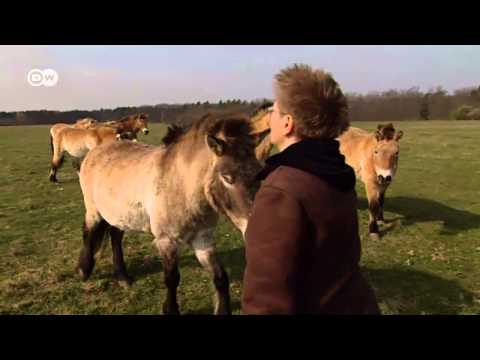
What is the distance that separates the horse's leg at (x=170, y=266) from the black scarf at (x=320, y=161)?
290 cm

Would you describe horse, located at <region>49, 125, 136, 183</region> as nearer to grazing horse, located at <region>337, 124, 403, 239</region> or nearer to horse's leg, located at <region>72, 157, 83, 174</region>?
horse's leg, located at <region>72, 157, 83, 174</region>

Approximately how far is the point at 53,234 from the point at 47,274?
238cm

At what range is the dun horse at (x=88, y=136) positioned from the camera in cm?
1414

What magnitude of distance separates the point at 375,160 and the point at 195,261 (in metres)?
4.14

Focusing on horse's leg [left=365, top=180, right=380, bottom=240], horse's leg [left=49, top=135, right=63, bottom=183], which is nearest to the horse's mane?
horse's leg [left=365, top=180, right=380, bottom=240]

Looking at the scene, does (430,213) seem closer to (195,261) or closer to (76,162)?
(195,261)

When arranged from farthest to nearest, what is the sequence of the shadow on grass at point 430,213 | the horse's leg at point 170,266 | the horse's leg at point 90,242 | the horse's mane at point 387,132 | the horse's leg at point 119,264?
1. the shadow on grass at point 430,213
2. the horse's mane at point 387,132
3. the horse's leg at point 90,242
4. the horse's leg at point 119,264
5. the horse's leg at point 170,266

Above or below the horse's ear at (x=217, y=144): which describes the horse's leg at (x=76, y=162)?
below

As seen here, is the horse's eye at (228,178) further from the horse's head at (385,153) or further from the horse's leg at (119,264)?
the horse's head at (385,153)

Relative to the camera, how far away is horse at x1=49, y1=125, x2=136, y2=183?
14125 mm

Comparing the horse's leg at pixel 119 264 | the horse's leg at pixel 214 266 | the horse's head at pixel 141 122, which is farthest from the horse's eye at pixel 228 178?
the horse's head at pixel 141 122

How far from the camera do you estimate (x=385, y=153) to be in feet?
25.7

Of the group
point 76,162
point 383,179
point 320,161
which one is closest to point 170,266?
point 320,161
